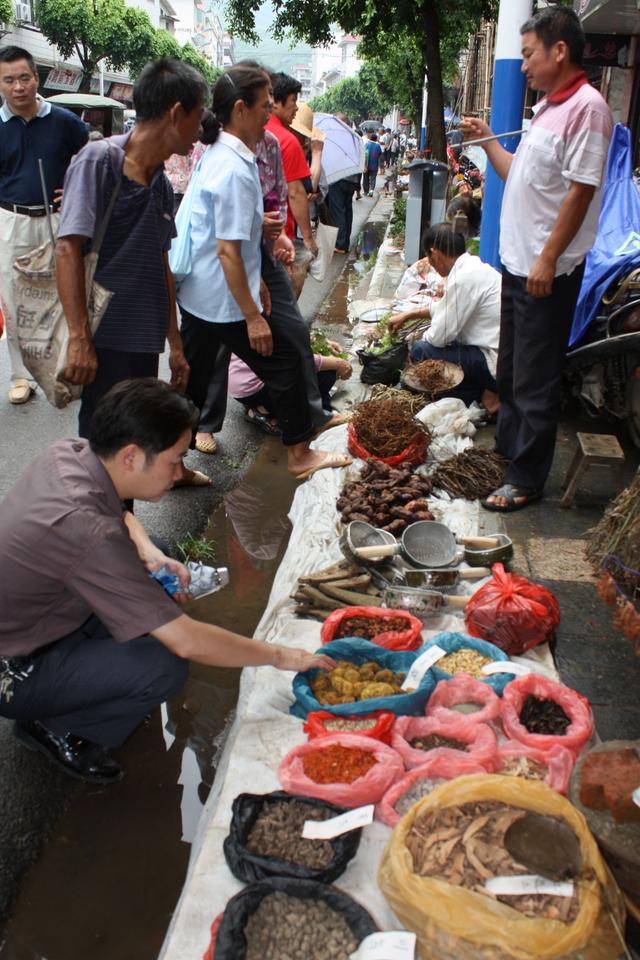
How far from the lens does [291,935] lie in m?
1.90

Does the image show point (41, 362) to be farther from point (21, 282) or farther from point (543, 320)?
point (543, 320)

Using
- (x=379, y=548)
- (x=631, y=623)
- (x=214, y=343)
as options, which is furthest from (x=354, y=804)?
(x=214, y=343)

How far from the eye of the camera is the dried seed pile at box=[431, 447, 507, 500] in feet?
14.9

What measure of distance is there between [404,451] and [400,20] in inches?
435

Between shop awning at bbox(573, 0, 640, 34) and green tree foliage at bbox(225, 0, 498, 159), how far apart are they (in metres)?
3.14

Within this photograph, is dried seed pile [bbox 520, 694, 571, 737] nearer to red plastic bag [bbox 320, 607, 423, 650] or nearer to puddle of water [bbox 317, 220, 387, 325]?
red plastic bag [bbox 320, 607, 423, 650]

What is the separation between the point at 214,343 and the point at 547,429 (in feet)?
6.49

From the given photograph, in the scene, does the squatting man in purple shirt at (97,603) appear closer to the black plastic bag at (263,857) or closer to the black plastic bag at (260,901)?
the black plastic bag at (263,857)

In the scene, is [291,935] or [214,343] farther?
[214,343]

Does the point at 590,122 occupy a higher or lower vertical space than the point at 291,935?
higher

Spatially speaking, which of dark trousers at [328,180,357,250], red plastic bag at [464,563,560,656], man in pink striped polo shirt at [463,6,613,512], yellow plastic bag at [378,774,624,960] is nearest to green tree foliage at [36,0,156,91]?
dark trousers at [328,180,357,250]

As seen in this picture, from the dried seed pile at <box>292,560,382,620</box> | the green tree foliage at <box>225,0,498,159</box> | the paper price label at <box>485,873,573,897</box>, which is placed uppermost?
the green tree foliage at <box>225,0,498,159</box>

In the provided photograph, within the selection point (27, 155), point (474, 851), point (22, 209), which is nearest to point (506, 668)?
A: point (474, 851)

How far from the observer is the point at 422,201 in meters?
9.85
